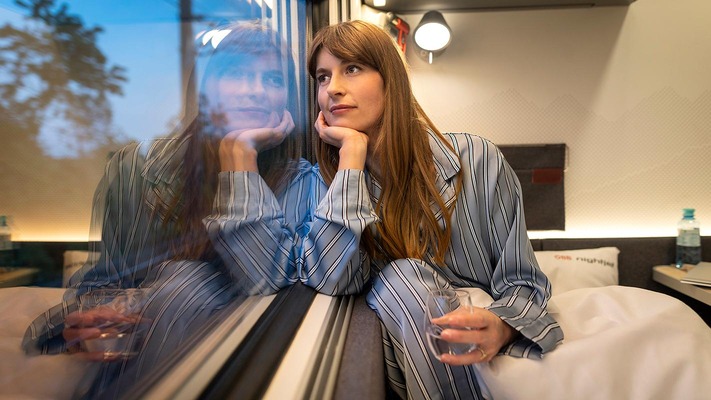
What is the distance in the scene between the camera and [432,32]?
5.64ft

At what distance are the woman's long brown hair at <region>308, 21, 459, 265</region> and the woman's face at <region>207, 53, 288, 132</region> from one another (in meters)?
0.13

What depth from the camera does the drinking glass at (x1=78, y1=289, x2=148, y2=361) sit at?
0.26m

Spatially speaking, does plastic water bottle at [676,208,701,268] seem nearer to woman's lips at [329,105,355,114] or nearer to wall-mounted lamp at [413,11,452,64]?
Answer: wall-mounted lamp at [413,11,452,64]

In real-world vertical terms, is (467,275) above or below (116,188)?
below

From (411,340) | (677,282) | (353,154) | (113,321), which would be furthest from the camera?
(677,282)

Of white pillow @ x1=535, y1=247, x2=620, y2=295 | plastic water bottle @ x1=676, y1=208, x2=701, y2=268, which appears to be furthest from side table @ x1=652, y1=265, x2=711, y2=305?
white pillow @ x1=535, y1=247, x2=620, y2=295

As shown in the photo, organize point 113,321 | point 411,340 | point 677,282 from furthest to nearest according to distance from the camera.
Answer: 1. point 677,282
2. point 411,340
3. point 113,321

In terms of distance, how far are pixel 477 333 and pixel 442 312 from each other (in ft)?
0.17

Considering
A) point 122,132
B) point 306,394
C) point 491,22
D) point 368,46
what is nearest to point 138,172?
point 122,132

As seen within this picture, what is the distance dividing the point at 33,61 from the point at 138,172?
0.12 meters

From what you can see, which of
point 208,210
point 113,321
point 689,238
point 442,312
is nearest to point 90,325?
point 113,321

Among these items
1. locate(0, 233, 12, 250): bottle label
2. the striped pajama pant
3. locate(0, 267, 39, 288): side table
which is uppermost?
locate(0, 233, 12, 250): bottle label

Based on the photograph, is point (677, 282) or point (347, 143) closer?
point (347, 143)

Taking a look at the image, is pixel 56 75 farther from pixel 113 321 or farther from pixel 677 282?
pixel 677 282
